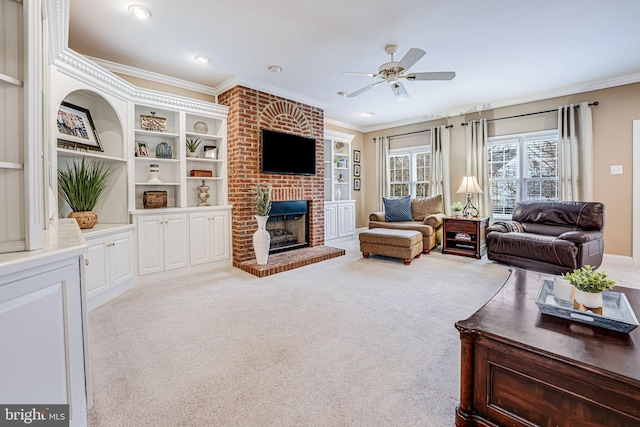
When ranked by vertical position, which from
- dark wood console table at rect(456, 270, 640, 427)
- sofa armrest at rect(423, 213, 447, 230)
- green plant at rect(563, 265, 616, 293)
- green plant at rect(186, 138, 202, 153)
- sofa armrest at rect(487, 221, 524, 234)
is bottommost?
dark wood console table at rect(456, 270, 640, 427)

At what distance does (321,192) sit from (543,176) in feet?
12.8

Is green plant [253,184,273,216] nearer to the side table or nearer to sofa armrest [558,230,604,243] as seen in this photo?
the side table

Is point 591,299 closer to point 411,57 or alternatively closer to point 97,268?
point 411,57

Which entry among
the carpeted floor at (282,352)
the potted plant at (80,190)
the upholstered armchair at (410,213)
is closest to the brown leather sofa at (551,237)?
the carpeted floor at (282,352)

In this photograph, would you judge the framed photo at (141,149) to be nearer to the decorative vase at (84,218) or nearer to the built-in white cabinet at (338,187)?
the decorative vase at (84,218)

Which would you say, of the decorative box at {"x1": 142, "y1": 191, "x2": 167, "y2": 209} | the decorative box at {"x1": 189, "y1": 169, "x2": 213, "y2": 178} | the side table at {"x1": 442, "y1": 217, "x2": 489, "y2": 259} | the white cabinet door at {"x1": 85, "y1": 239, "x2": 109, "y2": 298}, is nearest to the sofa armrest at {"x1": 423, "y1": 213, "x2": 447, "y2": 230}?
the side table at {"x1": 442, "y1": 217, "x2": 489, "y2": 259}

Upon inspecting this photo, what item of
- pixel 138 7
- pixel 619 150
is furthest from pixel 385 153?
pixel 138 7

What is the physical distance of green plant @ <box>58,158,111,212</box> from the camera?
2.93 metres

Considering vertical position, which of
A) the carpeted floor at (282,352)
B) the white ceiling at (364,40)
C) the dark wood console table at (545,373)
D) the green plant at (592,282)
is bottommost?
the carpeted floor at (282,352)

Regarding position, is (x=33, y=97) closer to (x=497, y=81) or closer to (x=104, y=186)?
(x=104, y=186)

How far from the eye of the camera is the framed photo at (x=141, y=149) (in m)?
3.72

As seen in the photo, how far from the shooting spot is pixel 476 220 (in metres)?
4.80

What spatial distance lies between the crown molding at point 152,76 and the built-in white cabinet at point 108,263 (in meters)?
2.02

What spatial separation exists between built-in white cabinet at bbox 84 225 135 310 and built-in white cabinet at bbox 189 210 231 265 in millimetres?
734
